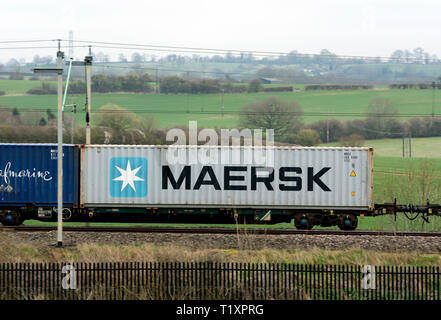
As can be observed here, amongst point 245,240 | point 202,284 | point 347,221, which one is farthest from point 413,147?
point 202,284

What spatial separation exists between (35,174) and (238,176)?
8831 mm

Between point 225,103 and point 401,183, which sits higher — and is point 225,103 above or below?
above

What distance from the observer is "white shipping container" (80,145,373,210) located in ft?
81.3

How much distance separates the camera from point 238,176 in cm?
2489

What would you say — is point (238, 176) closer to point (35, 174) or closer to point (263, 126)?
point (35, 174)

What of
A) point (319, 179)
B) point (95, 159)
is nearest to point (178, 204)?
point (95, 159)

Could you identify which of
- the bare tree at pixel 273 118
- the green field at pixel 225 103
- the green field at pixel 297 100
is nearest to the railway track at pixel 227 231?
the bare tree at pixel 273 118

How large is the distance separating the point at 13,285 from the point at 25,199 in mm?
10143

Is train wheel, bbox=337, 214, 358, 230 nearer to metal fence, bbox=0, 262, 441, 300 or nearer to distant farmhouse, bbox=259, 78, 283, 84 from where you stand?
metal fence, bbox=0, 262, 441, 300

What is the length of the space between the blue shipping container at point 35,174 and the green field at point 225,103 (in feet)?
159

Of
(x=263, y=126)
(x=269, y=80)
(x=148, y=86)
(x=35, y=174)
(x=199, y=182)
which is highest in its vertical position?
(x=269, y=80)

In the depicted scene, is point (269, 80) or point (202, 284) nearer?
point (202, 284)
